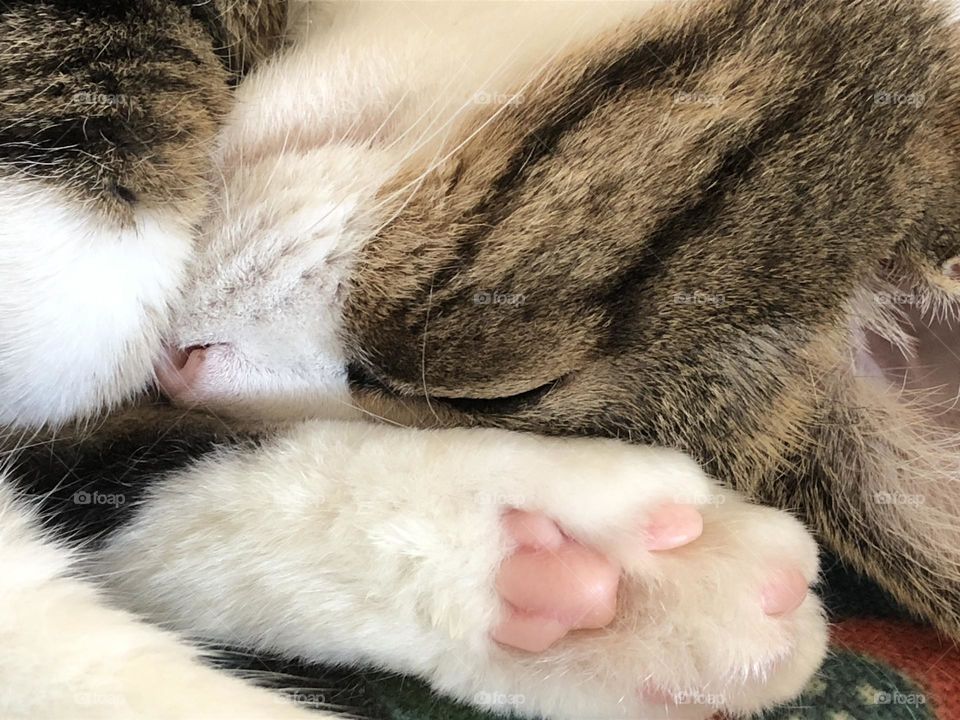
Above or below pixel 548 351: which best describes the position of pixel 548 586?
below

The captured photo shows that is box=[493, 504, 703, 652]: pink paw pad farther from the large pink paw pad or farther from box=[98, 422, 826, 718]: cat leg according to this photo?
the large pink paw pad

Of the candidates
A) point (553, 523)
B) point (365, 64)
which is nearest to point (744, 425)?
point (553, 523)

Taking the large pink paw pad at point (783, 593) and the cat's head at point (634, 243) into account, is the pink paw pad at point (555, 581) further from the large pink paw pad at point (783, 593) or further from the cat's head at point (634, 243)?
the cat's head at point (634, 243)

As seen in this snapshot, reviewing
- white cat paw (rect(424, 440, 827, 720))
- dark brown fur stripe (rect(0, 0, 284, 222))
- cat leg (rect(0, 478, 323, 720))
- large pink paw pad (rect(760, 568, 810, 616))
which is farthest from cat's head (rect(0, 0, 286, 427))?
large pink paw pad (rect(760, 568, 810, 616))

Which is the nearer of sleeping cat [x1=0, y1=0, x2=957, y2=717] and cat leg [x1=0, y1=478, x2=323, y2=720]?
cat leg [x1=0, y1=478, x2=323, y2=720]

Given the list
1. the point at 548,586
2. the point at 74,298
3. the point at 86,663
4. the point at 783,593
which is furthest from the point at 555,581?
the point at 74,298

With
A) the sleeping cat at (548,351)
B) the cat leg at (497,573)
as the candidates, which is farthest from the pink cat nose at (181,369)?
the cat leg at (497,573)

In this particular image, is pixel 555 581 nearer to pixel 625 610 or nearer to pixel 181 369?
pixel 625 610
